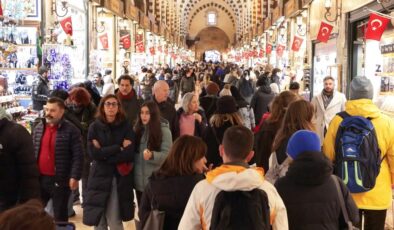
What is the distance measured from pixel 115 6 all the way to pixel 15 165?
46.6 ft

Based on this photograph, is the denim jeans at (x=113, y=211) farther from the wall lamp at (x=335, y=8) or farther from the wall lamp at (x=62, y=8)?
the wall lamp at (x=335, y=8)

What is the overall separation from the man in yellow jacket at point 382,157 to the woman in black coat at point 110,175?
5.36ft

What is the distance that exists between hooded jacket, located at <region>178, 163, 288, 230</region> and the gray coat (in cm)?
205

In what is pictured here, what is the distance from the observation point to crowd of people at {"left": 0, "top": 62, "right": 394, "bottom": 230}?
9.22ft

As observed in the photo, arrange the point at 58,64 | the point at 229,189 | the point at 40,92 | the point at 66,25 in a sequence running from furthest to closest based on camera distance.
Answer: the point at 66,25 < the point at 58,64 < the point at 40,92 < the point at 229,189

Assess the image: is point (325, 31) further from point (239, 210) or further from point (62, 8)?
point (239, 210)

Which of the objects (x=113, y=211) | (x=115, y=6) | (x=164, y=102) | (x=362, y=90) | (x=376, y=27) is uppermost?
(x=115, y=6)

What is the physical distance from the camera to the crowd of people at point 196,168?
2.81 m

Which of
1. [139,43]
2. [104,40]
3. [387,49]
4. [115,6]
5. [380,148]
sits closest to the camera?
[380,148]

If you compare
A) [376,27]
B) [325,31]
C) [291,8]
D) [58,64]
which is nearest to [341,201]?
[376,27]

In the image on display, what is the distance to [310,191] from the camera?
3039mm

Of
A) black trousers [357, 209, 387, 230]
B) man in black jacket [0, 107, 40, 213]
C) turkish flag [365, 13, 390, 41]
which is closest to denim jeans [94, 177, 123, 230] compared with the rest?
man in black jacket [0, 107, 40, 213]

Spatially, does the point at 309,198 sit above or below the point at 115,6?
below

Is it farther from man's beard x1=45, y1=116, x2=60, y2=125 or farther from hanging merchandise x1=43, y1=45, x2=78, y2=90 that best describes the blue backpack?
hanging merchandise x1=43, y1=45, x2=78, y2=90
